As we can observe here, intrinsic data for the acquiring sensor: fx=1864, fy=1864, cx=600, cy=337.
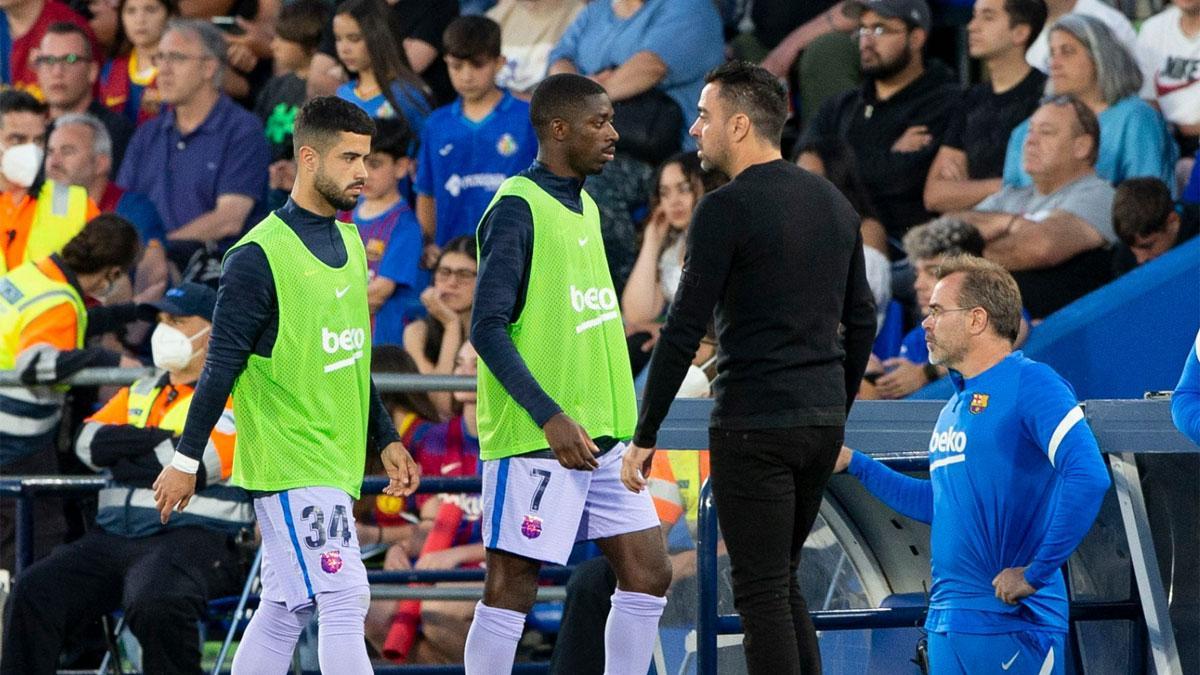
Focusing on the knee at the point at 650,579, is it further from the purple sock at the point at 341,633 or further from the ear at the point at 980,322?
the ear at the point at 980,322

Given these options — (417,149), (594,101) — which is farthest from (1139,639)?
(417,149)

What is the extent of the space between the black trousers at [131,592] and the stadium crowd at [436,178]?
11 millimetres

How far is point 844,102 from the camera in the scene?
9.38 m

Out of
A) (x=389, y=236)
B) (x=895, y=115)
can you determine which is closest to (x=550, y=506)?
(x=389, y=236)

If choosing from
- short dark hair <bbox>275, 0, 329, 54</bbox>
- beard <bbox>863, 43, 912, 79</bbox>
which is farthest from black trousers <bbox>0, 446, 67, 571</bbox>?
beard <bbox>863, 43, 912, 79</bbox>

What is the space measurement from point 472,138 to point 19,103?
252 cm

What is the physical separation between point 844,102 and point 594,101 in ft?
13.7

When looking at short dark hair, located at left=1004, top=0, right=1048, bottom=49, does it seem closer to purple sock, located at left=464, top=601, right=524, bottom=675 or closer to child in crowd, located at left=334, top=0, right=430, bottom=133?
child in crowd, located at left=334, top=0, right=430, bottom=133

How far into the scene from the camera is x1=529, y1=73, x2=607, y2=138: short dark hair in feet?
17.7

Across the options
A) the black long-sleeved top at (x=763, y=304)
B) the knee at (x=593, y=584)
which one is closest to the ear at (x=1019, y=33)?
the knee at (x=593, y=584)

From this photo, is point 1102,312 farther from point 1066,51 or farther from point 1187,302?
point 1066,51

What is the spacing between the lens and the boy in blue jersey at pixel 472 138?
374 inches

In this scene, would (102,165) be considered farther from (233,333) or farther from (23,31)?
(233,333)

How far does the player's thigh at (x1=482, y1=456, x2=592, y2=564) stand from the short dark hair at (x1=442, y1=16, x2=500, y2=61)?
14.9 ft
